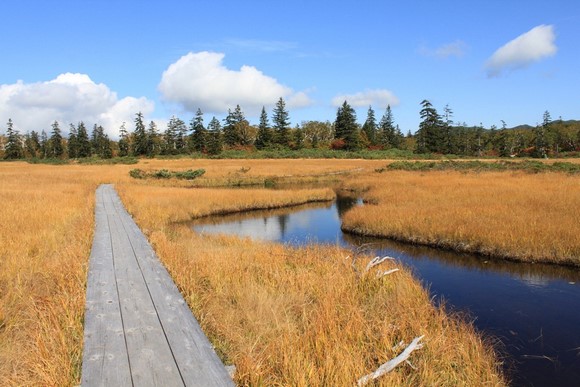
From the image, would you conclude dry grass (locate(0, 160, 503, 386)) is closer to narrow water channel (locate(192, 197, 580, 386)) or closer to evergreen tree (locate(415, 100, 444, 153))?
narrow water channel (locate(192, 197, 580, 386))

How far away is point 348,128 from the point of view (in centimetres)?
8919

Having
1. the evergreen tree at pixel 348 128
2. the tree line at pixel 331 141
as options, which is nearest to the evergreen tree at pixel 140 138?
the tree line at pixel 331 141

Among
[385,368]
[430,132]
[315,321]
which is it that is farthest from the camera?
[430,132]

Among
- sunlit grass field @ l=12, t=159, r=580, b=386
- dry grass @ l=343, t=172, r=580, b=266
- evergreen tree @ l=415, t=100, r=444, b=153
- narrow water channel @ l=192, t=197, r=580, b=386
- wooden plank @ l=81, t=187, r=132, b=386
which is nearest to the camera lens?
wooden plank @ l=81, t=187, r=132, b=386

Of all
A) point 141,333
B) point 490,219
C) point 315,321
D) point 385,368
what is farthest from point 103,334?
point 490,219

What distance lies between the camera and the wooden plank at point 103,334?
157 inches

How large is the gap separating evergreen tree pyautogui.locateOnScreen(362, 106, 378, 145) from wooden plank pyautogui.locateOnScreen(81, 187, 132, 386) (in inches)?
3786

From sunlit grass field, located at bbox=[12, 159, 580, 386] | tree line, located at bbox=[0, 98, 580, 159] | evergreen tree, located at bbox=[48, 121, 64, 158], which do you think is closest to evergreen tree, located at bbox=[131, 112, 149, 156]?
tree line, located at bbox=[0, 98, 580, 159]

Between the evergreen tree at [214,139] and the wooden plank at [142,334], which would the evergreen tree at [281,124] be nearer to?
the evergreen tree at [214,139]

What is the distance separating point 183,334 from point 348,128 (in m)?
87.1

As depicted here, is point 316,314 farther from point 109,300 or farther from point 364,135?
point 364,135

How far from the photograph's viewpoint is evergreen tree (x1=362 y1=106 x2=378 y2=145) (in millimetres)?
100825

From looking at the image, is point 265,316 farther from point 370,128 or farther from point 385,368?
point 370,128

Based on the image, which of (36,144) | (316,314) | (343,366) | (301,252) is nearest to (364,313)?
(316,314)
